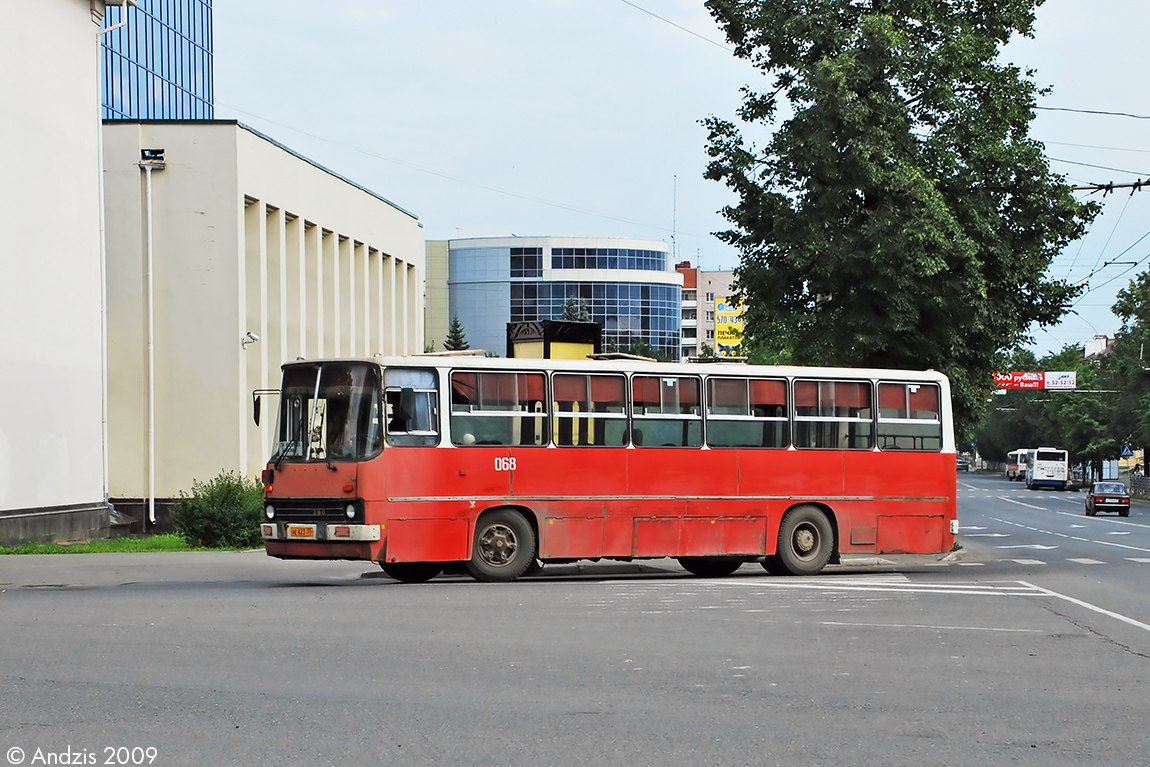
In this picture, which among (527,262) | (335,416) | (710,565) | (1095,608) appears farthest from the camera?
(527,262)

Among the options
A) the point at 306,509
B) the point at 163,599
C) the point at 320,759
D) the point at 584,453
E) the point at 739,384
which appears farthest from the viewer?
the point at 739,384

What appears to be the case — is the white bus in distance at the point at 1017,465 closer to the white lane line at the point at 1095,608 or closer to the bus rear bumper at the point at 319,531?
the white lane line at the point at 1095,608

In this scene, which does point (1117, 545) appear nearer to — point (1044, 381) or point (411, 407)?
point (411, 407)

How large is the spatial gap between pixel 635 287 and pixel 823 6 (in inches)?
4106

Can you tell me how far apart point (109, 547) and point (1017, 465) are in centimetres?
10499

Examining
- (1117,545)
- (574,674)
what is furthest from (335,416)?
(1117,545)

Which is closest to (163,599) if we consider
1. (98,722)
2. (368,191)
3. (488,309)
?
(98,722)

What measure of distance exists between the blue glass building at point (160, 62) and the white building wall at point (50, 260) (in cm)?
3993

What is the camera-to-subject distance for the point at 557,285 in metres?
129

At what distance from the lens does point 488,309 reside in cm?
13138

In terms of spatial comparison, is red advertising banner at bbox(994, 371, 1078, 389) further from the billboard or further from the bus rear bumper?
the bus rear bumper

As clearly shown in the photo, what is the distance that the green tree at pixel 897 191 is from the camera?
84.8 feet

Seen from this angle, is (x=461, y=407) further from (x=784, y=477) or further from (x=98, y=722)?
(x=98, y=722)

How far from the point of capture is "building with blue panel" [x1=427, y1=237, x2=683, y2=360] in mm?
129500
